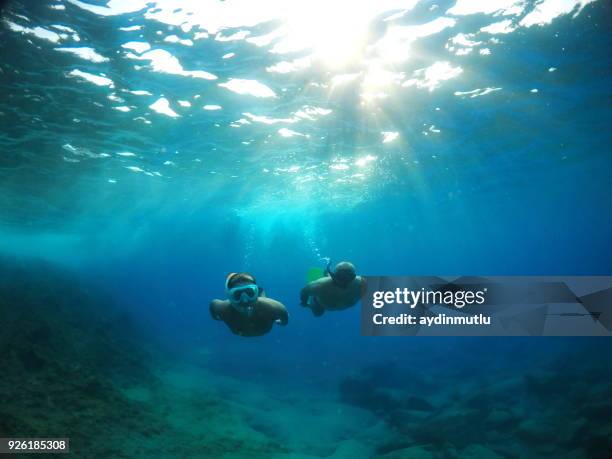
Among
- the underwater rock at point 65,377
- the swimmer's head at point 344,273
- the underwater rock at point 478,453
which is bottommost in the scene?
the underwater rock at point 478,453

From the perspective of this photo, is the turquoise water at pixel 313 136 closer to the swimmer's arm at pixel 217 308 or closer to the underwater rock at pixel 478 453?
the underwater rock at pixel 478 453

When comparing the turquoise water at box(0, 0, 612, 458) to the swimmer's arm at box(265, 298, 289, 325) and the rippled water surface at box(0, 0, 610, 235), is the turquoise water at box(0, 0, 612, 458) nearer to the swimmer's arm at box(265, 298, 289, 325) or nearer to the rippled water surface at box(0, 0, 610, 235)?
the rippled water surface at box(0, 0, 610, 235)

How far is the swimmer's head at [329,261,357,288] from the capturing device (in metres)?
6.42

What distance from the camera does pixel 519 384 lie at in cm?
1546

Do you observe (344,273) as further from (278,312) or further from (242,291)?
(242,291)

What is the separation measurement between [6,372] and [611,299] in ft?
77.8

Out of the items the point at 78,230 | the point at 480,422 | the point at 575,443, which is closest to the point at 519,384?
the point at 480,422

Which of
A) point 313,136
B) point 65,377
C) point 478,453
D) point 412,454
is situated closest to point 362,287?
point 412,454

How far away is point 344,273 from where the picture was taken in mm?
6410

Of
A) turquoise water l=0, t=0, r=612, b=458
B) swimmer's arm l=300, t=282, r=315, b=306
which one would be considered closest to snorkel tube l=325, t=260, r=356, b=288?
swimmer's arm l=300, t=282, r=315, b=306

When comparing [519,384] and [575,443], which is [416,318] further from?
[519,384]

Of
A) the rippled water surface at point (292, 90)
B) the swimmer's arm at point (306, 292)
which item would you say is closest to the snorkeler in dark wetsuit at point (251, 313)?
the swimmer's arm at point (306, 292)

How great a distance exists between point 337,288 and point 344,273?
2.31ft

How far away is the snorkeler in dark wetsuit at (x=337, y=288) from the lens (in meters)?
6.47
